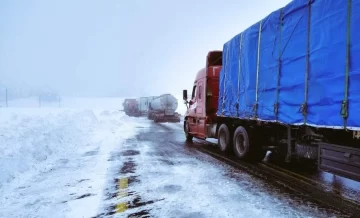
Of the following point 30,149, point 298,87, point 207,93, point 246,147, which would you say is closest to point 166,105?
point 207,93

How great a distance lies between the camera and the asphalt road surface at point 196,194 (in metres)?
4.45

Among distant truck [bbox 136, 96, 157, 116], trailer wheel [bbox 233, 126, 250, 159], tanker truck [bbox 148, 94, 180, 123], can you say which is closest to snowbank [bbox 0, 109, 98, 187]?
trailer wheel [bbox 233, 126, 250, 159]

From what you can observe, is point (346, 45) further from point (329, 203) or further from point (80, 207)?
point (80, 207)

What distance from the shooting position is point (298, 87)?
6172 millimetres

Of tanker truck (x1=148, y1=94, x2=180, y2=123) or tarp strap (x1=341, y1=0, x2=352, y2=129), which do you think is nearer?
tarp strap (x1=341, y1=0, x2=352, y2=129)

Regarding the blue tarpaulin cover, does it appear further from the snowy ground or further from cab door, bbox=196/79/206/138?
the snowy ground

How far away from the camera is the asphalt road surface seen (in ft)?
14.6

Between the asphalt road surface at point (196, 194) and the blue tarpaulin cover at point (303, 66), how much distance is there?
1474 millimetres

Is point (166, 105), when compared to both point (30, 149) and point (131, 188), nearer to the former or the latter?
point (30, 149)

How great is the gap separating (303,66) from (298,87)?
1.45ft

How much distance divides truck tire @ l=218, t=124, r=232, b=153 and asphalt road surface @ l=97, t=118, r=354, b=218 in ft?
6.70

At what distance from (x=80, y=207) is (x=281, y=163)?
598cm

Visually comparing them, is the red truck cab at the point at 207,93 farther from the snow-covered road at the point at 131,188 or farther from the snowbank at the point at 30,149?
the snowbank at the point at 30,149

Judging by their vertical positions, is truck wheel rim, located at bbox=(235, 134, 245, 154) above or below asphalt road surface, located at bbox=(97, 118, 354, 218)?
above
